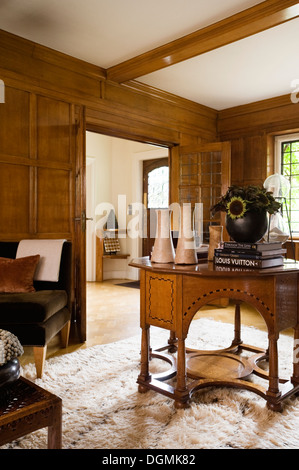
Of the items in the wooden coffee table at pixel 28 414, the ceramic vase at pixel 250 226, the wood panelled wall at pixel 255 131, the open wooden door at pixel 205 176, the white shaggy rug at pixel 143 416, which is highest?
the wood panelled wall at pixel 255 131

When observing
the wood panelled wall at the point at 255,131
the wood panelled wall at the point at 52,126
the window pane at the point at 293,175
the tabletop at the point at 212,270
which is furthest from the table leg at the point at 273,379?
the wood panelled wall at the point at 255,131

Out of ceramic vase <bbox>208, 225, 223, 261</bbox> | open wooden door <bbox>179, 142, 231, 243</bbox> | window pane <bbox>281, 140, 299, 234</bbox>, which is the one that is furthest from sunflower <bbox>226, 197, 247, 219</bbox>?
window pane <bbox>281, 140, 299, 234</bbox>

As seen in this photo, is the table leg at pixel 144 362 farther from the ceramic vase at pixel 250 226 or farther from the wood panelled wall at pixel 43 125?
the wood panelled wall at pixel 43 125

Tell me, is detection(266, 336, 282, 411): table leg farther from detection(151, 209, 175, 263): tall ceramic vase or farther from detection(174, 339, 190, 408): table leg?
detection(151, 209, 175, 263): tall ceramic vase

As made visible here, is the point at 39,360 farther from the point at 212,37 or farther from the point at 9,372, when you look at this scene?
the point at 212,37

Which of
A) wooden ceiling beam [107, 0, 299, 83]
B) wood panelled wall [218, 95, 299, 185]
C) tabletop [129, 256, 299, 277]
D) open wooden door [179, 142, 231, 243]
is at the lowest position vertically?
tabletop [129, 256, 299, 277]

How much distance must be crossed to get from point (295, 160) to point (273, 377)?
3.66m

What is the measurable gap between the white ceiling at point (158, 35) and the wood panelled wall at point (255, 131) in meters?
0.43

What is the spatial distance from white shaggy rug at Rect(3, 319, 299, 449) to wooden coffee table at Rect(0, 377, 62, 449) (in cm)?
50

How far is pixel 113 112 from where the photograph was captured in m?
4.10

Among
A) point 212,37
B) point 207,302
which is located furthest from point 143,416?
point 212,37

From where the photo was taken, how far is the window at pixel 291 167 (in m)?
5.08

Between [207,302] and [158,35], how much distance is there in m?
2.38

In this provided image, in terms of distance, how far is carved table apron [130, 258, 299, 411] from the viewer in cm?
213
